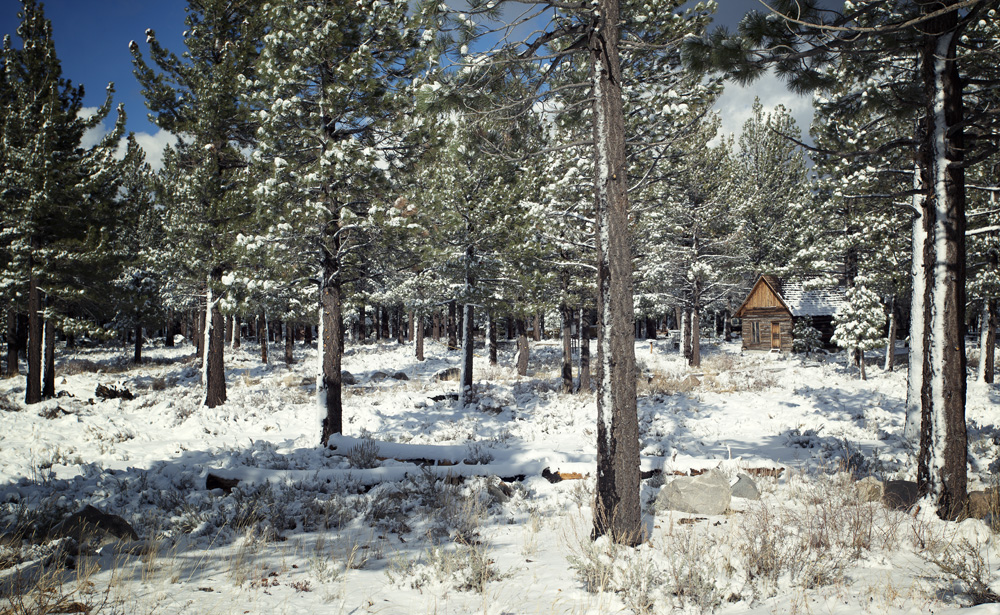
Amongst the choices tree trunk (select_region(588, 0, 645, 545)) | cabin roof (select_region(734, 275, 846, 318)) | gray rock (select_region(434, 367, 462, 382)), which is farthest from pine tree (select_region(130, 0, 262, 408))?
cabin roof (select_region(734, 275, 846, 318))

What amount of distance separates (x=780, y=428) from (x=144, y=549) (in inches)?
537

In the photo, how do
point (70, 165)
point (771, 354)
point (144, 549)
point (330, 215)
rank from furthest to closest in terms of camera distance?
point (771, 354), point (70, 165), point (330, 215), point (144, 549)

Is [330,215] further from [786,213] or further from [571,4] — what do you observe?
[786,213]

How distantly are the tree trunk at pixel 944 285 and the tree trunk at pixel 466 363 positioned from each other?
42.0ft

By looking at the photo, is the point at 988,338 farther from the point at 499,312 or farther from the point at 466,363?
the point at 466,363

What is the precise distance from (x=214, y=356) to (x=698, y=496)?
52.0 ft

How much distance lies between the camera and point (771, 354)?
28.9 metres

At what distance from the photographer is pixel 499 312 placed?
17875mm

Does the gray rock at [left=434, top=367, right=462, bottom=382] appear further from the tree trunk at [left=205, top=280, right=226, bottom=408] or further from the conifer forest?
the tree trunk at [left=205, top=280, right=226, bottom=408]

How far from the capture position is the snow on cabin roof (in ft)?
99.0

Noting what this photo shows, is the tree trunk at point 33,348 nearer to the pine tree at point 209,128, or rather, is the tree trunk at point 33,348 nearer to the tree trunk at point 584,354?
the pine tree at point 209,128

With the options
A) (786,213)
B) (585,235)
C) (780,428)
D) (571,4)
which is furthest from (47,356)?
(786,213)

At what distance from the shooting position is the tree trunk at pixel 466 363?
1672 centimetres

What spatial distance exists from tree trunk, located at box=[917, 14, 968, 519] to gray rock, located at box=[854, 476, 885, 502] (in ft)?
1.83
